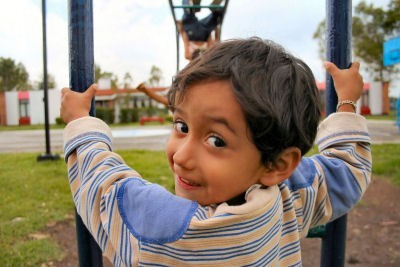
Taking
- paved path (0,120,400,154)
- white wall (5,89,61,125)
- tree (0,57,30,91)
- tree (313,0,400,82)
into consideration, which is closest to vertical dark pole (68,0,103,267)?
paved path (0,120,400,154)

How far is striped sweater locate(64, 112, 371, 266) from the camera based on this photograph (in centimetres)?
52

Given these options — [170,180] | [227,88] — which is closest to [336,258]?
[227,88]

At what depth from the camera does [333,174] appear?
0.75m

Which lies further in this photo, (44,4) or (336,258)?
(44,4)

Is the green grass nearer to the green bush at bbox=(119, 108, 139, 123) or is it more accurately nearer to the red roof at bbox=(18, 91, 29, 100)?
the green bush at bbox=(119, 108, 139, 123)

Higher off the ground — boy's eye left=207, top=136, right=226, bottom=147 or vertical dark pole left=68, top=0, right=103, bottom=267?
vertical dark pole left=68, top=0, right=103, bottom=267

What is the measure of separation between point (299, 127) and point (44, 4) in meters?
3.31

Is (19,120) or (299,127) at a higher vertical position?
(299,127)

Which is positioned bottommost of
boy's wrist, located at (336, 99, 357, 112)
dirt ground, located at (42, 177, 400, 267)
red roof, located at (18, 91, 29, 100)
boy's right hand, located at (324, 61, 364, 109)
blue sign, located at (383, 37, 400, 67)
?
red roof, located at (18, 91, 29, 100)

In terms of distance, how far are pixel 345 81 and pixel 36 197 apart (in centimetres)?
212

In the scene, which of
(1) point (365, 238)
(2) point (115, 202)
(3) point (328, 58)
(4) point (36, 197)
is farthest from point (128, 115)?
(2) point (115, 202)

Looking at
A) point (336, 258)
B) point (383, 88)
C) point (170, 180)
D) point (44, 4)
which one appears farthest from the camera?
point (383, 88)

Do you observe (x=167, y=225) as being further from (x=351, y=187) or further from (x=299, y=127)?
(x=351, y=187)

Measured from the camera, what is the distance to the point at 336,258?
86 cm
